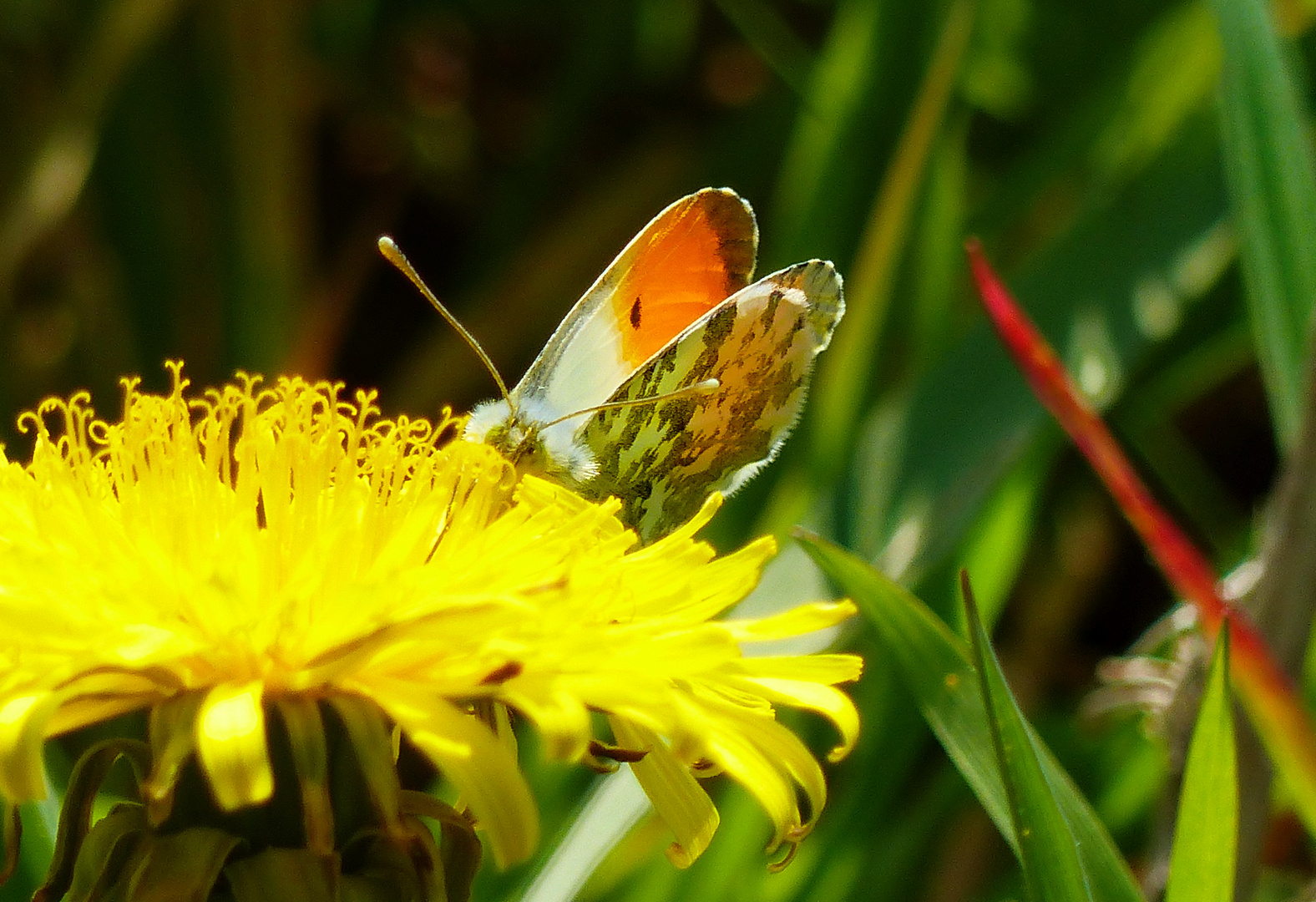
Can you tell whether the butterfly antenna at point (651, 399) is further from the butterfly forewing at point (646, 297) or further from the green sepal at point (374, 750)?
the green sepal at point (374, 750)

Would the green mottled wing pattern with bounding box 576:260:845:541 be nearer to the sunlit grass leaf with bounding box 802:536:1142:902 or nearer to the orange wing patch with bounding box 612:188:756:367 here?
the orange wing patch with bounding box 612:188:756:367

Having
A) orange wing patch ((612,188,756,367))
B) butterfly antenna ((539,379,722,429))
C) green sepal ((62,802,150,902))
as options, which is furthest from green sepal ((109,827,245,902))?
orange wing patch ((612,188,756,367))

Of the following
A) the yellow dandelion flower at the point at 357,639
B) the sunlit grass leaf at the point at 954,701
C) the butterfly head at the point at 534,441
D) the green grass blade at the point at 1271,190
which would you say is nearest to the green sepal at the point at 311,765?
the yellow dandelion flower at the point at 357,639

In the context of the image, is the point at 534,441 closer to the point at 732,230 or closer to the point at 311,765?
the point at 732,230

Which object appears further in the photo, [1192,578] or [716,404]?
[716,404]

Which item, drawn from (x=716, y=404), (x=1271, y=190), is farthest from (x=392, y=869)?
(x=1271, y=190)

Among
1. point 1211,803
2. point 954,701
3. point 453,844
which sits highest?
point 453,844

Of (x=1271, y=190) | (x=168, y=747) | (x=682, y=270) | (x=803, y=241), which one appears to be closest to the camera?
(x=168, y=747)
